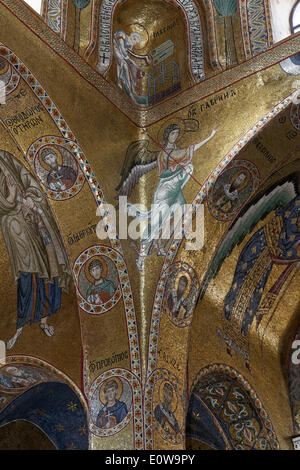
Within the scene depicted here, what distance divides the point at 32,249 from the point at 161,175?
2031mm

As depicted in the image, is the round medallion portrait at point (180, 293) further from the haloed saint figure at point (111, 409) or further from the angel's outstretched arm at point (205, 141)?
the angel's outstretched arm at point (205, 141)

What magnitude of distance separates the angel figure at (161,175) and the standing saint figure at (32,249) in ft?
3.52

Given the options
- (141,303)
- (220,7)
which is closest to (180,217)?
(141,303)

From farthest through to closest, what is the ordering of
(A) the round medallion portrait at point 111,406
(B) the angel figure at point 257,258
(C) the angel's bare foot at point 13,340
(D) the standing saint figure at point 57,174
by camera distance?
(B) the angel figure at point 257,258 < (D) the standing saint figure at point 57,174 < (C) the angel's bare foot at point 13,340 < (A) the round medallion portrait at point 111,406

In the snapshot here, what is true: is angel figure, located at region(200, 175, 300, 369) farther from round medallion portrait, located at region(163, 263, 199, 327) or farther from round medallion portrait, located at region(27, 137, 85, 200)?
round medallion portrait, located at region(27, 137, 85, 200)

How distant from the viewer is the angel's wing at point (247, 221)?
917 centimetres

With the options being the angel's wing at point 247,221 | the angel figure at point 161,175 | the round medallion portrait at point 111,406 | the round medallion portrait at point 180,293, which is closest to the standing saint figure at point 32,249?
the round medallion portrait at point 111,406

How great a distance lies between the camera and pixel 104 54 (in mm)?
9531

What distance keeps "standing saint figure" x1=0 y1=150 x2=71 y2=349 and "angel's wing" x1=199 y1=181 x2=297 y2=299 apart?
1.87 m

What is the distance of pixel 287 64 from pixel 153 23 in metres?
2.37

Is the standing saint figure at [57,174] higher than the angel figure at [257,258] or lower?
higher

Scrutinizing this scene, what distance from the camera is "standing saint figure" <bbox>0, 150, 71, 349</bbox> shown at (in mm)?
8594

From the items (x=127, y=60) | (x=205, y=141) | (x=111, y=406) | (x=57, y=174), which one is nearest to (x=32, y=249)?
(x=57, y=174)

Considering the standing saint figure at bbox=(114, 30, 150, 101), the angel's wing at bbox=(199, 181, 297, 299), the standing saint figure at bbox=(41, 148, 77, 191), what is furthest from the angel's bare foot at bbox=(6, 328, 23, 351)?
the standing saint figure at bbox=(114, 30, 150, 101)
